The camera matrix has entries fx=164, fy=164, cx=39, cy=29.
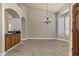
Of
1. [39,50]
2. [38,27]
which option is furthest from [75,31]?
[38,27]

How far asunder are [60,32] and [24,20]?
3.95 metres

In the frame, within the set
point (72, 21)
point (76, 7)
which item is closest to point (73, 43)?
point (72, 21)

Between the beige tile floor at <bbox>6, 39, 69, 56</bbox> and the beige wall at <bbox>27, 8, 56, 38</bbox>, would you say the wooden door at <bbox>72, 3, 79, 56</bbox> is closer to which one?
the beige tile floor at <bbox>6, 39, 69, 56</bbox>

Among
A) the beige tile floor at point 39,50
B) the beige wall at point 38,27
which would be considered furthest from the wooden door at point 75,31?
the beige wall at point 38,27

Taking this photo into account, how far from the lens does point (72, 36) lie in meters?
6.87

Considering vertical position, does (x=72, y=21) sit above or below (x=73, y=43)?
above

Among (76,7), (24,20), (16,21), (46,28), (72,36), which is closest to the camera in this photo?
(76,7)

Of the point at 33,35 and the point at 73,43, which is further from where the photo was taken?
the point at 33,35

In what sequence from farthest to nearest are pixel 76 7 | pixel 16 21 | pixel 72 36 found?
pixel 16 21, pixel 72 36, pixel 76 7

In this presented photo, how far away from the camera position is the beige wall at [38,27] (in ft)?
59.2

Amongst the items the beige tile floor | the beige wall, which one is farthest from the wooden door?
the beige wall

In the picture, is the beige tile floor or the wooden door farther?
the beige tile floor

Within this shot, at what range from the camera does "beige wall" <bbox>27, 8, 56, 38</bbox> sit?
1805cm

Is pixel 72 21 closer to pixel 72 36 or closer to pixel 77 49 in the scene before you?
pixel 72 36
